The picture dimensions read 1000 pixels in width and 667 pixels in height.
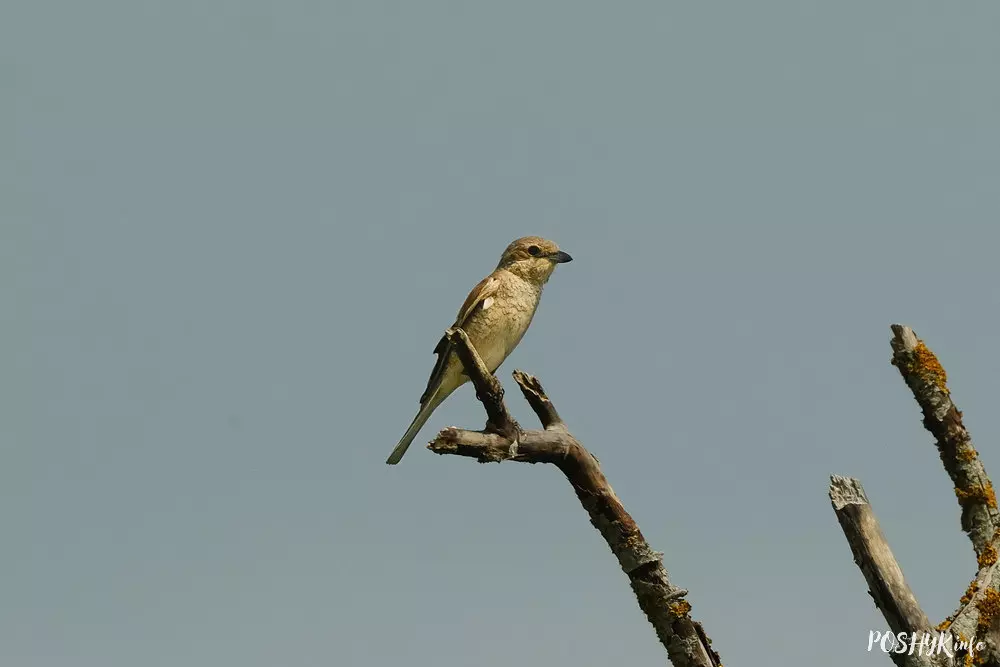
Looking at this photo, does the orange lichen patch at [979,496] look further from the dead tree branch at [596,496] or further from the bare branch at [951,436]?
the dead tree branch at [596,496]

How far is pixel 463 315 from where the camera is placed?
1091 centimetres

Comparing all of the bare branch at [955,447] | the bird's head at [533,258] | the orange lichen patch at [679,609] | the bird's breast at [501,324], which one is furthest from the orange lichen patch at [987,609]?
the bird's head at [533,258]

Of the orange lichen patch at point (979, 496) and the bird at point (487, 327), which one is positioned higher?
the bird at point (487, 327)

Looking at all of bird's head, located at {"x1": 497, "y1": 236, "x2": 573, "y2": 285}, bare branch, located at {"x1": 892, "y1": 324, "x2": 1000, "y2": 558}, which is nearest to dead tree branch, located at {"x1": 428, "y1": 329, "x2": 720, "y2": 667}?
bare branch, located at {"x1": 892, "y1": 324, "x2": 1000, "y2": 558}

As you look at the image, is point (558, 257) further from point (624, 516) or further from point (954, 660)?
point (954, 660)

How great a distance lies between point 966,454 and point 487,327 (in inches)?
163

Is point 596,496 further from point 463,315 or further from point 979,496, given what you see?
point 463,315

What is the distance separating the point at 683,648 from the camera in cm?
766

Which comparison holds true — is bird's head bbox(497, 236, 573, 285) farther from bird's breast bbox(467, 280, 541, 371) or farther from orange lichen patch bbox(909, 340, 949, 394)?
orange lichen patch bbox(909, 340, 949, 394)

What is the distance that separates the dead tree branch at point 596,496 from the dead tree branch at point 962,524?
44.6 inches

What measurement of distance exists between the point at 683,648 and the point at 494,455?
157 centimetres

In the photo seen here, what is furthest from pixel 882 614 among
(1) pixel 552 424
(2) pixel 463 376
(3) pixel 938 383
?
(2) pixel 463 376

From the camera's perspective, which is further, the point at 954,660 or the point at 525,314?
the point at 525,314

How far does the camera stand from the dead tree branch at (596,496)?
7.65m
